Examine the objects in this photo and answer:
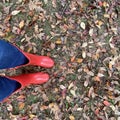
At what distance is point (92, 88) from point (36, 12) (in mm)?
991

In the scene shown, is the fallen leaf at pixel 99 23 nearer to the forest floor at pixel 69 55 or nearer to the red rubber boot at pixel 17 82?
the forest floor at pixel 69 55

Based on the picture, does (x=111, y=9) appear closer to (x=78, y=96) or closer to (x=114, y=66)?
(x=114, y=66)

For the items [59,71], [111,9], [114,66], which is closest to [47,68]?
[59,71]

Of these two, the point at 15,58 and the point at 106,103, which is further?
the point at 106,103

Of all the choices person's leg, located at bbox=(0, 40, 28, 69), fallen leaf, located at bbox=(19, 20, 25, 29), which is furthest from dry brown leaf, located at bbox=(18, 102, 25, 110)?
fallen leaf, located at bbox=(19, 20, 25, 29)

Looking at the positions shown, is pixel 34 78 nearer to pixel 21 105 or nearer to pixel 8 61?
pixel 21 105

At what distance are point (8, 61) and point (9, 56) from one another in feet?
0.16

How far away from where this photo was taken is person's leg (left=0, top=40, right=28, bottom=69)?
8.12ft

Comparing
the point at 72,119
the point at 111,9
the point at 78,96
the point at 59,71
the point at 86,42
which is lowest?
the point at 72,119

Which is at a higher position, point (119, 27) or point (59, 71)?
point (119, 27)

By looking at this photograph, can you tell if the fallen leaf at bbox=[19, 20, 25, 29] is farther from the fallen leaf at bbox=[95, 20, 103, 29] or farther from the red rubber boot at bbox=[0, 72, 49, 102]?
the fallen leaf at bbox=[95, 20, 103, 29]

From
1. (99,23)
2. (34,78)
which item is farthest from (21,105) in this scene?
(99,23)

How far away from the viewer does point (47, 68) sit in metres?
3.17

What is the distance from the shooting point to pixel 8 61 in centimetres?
256
